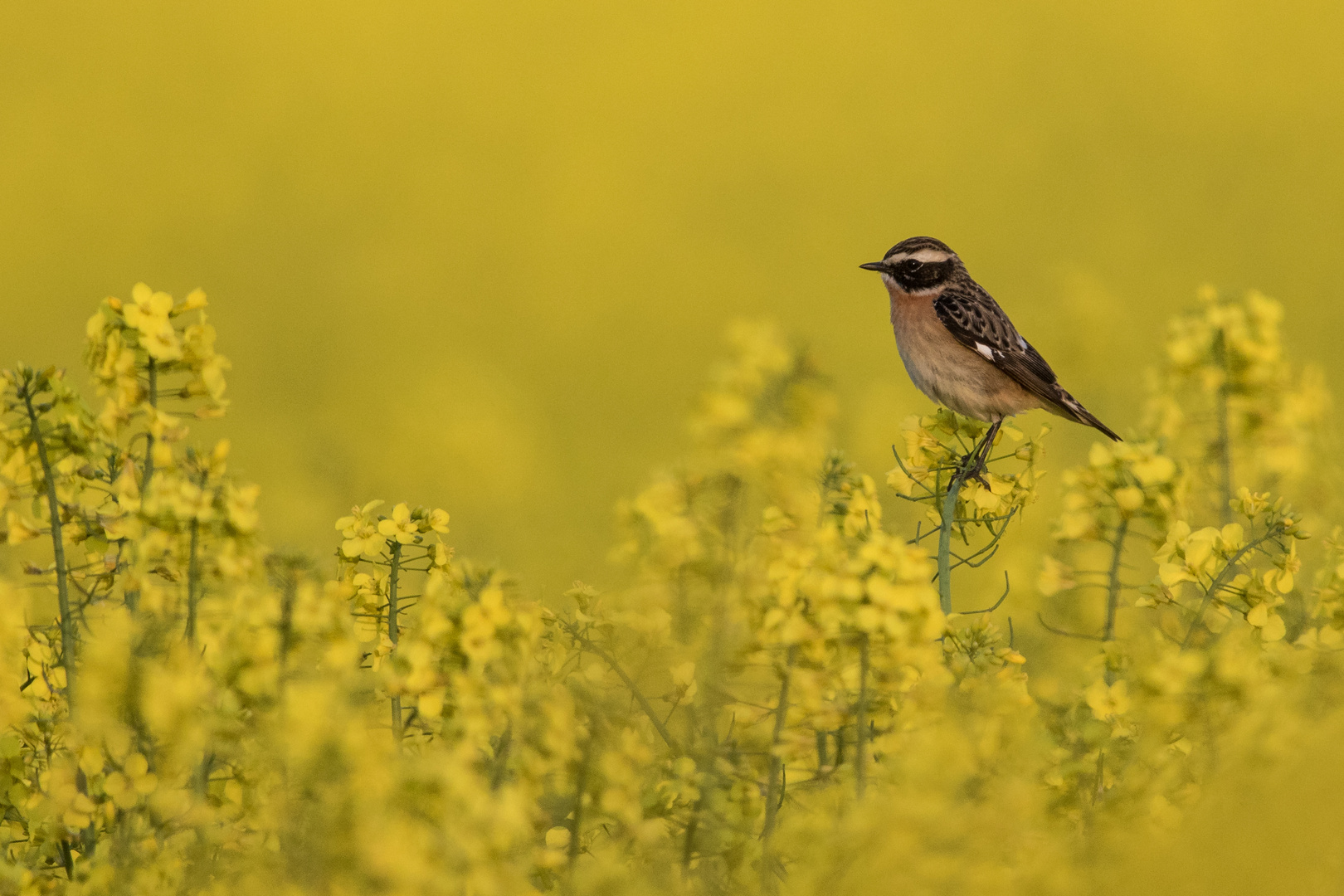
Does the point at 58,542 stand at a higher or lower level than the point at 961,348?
lower

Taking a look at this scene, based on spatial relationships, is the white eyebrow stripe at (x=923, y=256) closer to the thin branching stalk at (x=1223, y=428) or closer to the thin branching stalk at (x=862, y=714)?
the thin branching stalk at (x=1223, y=428)

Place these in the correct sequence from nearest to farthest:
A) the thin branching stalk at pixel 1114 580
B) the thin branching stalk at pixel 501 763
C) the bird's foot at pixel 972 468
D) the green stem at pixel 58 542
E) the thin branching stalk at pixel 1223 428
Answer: the thin branching stalk at pixel 501 763, the green stem at pixel 58 542, the thin branching stalk at pixel 1114 580, the bird's foot at pixel 972 468, the thin branching stalk at pixel 1223 428

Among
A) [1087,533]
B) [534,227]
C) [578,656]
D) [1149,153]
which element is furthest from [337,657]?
[1149,153]

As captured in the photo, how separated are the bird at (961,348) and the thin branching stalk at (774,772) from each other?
4005 mm

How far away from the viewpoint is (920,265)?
7688 millimetres

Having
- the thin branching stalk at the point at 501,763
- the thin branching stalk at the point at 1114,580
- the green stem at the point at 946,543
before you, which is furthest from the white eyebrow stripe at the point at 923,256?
the thin branching stalk at the point at 501,763

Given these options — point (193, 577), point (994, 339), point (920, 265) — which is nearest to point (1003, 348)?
point (994, 339)

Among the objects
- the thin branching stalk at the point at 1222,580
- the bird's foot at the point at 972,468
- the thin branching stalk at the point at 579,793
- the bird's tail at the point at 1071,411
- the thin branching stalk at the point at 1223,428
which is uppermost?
the bird's tail at the point at 1071,411

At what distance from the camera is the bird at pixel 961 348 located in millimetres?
7156

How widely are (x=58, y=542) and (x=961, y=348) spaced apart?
16.9 ft

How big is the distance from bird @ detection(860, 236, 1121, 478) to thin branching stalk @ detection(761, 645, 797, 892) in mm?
4005

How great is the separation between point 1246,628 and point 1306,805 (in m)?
1.16

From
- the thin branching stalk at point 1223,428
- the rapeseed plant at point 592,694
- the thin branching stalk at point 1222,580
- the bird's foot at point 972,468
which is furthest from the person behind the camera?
the thin branching stalk at point 1223,428

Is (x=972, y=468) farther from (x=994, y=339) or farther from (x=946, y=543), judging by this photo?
(x=994, y=339)
